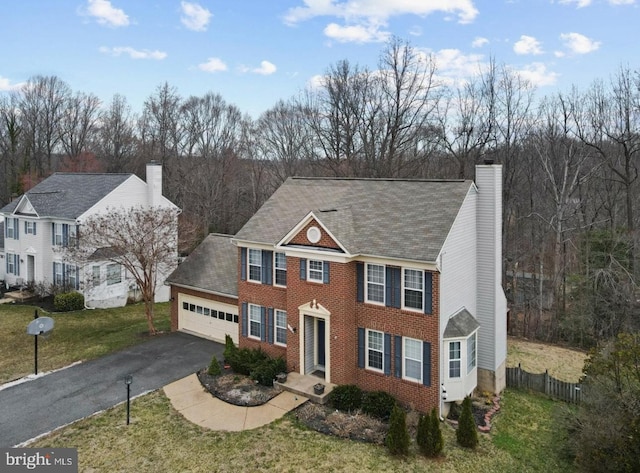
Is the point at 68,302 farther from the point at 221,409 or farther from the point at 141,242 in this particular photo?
the point at 221,409

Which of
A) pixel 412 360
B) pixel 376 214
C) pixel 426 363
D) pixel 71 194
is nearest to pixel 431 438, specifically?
pixel 426 363

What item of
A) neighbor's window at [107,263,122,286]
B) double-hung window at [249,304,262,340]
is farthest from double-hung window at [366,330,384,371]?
neighbor's window at [107,263,122,286]

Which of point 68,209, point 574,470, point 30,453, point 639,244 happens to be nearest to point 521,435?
point 574,470

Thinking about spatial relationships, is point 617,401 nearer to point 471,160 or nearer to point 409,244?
point 409,244

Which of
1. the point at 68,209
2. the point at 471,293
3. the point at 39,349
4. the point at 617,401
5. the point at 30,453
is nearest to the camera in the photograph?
the point at 617,401

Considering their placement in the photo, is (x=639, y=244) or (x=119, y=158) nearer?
(x=639, y=244)
